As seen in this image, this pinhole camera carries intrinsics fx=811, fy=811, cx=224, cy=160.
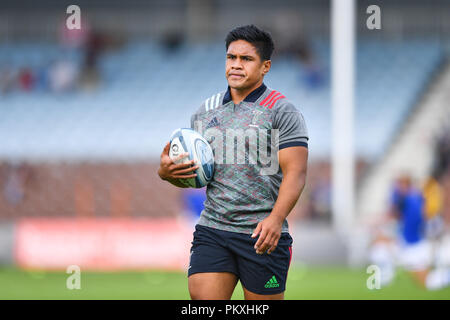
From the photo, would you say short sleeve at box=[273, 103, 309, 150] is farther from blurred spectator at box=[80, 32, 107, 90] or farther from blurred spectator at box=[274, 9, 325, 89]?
blurred spectator at box=[80, 32, 107, 90]

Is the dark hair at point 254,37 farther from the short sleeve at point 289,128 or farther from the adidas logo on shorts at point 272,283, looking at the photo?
the adidas logo on shorts at point 272,283

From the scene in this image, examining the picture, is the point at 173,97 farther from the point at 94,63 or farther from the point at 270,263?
the point at 270,263

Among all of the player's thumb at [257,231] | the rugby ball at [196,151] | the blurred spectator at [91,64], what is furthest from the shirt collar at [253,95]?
the blurred spectator at [91,64]

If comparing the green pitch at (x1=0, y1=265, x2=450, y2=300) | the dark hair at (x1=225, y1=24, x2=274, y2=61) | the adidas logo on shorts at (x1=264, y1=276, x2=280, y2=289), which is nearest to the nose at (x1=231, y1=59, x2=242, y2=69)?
the dark hair at (x1=225, y1=24, x2=274, y2=61)

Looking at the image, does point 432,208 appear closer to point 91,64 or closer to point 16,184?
point 16,184

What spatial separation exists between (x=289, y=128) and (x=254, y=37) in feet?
1.90

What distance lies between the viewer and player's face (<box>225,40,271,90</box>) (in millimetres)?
4770

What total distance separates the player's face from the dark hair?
0.9 inches

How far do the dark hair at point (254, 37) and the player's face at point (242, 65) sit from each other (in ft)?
0.08

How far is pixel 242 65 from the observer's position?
15.7 feet

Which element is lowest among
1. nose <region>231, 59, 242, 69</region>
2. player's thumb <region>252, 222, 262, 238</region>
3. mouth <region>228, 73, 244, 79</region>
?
player's thumb <region>252, 222, 262, 238</region>

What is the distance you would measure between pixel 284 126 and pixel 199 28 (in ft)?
67.5

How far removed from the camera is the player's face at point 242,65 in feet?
15.6

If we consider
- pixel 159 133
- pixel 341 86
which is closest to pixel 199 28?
pixel 159 133
